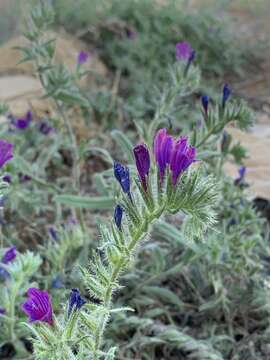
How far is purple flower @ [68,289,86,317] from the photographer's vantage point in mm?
1164

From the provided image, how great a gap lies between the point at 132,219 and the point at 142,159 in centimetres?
12

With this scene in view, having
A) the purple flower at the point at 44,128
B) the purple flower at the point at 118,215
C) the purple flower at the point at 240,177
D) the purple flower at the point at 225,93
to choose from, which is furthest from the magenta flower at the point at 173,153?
the purple flower at the point at 44,128

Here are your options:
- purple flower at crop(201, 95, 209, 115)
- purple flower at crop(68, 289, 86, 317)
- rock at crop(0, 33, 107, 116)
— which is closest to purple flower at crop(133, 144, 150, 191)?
purple flower at crop(68, 289, 86, 317)

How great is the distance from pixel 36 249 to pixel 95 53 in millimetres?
2286

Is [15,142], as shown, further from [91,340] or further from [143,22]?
[143,22]

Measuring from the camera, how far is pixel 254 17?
19.5ft

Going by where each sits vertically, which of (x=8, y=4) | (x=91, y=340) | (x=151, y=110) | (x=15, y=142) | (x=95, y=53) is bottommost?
(x=91, y=340)

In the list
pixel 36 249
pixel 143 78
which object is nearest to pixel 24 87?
pixel 143 78

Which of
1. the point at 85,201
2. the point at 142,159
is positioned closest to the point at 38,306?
the point at 142,159

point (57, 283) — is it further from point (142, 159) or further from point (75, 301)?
point (142, 159)

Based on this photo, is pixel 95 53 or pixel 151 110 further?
pixel 95 53

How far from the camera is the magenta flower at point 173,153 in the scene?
110cm

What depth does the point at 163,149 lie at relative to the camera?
3.62ft

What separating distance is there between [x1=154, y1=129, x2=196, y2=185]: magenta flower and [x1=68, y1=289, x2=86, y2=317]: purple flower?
0.88 ft
